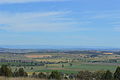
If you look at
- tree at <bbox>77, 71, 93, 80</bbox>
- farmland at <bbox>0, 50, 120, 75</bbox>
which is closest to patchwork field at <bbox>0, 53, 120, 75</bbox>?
farmland at <bbox>0, 50, 120, 75</bbox>

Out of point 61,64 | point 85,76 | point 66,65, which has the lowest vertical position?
point 66,65

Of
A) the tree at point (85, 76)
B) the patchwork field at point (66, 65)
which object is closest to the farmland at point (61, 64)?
the patchwork field at point (66, 65)

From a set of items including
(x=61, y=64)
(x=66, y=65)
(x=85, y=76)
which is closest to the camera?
(x=85, y=76)

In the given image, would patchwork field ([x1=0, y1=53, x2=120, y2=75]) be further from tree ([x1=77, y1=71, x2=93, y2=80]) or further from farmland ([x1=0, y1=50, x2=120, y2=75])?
tree ([x1=77, y1=71, x2=93, y2=80])

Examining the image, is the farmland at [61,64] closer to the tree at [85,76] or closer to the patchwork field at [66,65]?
the patchwork field at [66,65]

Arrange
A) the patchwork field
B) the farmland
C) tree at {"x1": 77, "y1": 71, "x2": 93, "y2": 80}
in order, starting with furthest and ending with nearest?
the farmland, the patchwork field, tree at {"x1": 77, "y1": 71, "x2": 93, "y2": 80}

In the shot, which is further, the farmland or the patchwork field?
the farmland

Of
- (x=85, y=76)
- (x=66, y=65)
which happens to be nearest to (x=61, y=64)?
(x=66, y=65)

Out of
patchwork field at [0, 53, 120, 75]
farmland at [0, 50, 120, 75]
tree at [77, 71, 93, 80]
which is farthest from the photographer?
farmland at [0, 50, 120, 75]

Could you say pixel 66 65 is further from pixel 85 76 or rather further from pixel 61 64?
pixel 85 76

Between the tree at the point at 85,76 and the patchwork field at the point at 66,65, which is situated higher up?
the tree at the point at 85,76

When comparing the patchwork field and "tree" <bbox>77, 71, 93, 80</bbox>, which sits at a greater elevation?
"tree" <bbox>77, 71, 93, 80</bbox>

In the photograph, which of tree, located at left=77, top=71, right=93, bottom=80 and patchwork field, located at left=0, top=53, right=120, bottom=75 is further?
patchwork field, located at left=0, top=53, right=120, bottom=75

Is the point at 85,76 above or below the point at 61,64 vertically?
above
